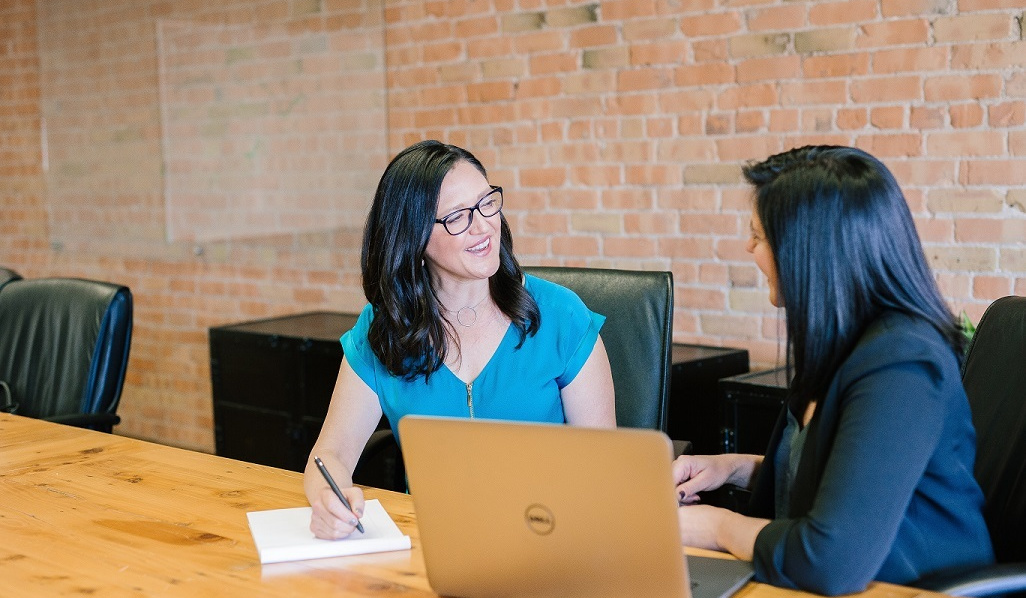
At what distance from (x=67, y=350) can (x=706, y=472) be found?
6.49ft

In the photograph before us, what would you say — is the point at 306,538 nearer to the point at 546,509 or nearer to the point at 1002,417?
the point at 546,509

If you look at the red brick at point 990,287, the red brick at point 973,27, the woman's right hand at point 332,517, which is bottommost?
the woman's right hand at point 332,517

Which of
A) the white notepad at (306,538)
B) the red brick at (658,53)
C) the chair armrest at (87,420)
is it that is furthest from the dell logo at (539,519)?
the red brick at (658,53)

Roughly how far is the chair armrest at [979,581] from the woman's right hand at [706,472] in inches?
17.2

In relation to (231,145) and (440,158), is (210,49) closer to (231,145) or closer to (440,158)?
(231,145)

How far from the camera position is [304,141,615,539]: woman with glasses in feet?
6.68

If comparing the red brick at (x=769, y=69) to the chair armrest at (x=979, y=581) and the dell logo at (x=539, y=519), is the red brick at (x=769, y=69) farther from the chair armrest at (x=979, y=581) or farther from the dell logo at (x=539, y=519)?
the dell logo at (x=539, y=519)

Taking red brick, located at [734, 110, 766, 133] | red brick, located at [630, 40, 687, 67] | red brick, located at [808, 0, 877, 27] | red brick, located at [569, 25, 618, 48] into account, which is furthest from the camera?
red brick, located at [569, 25, 618, 48]

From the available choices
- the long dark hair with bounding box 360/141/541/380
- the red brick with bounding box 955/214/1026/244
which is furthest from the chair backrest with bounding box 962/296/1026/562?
the red brick with bounding box 955/214/1026/244

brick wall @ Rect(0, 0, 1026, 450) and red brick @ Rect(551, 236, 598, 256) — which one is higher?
brick wall @ Rect(0, 0, 1026, 450)

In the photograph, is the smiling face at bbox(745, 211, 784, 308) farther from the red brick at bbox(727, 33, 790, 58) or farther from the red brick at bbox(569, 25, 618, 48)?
the red brick at bbox(569, 25, 618, 48)

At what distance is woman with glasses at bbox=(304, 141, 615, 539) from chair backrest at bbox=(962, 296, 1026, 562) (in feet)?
2.19

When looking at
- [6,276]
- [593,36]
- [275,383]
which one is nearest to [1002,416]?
[593,36]

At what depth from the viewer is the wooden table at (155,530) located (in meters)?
1.44
